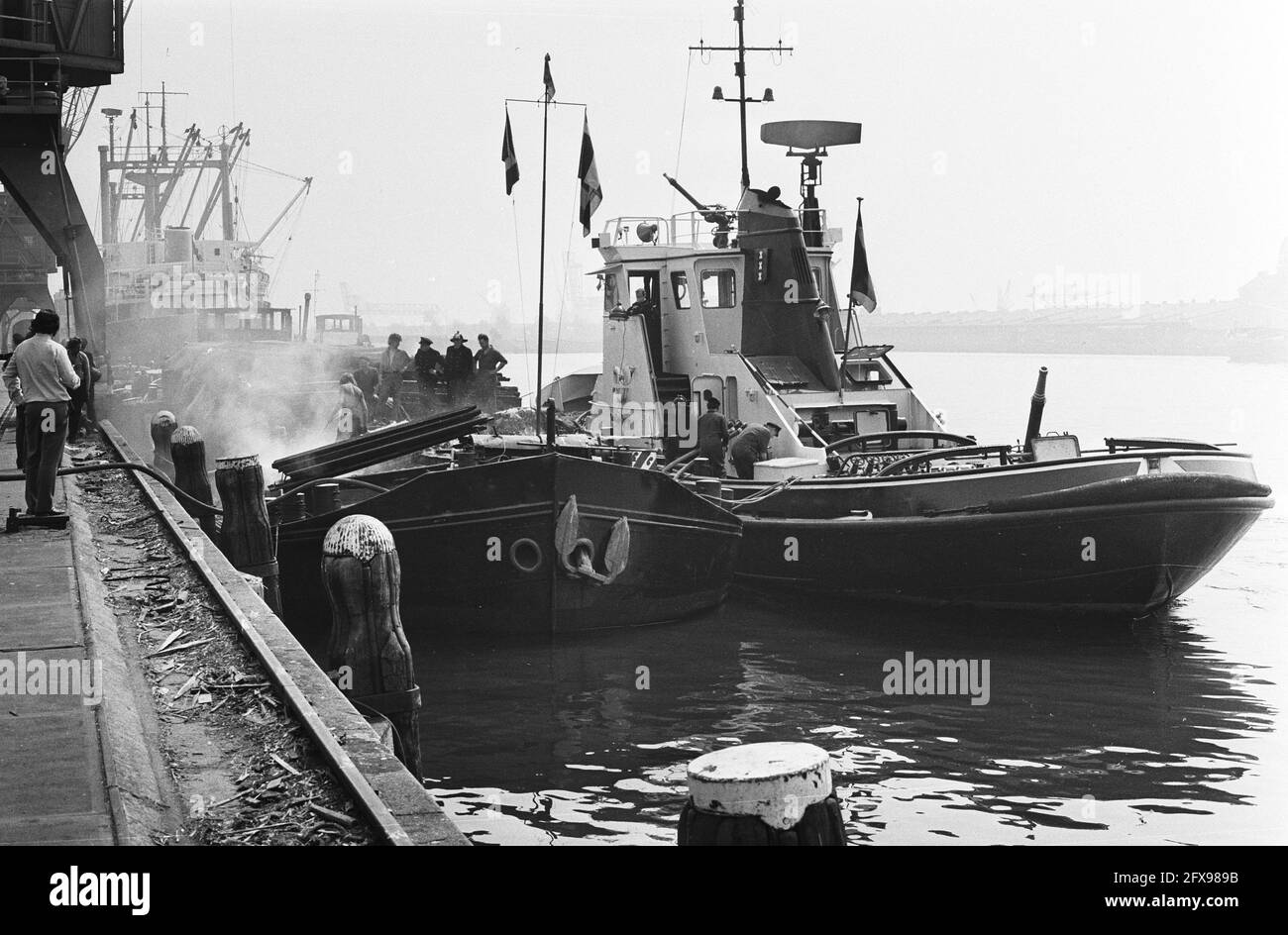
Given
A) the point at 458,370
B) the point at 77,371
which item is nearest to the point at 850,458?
the point at 77,371

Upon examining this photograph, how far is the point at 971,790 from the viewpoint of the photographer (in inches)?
423

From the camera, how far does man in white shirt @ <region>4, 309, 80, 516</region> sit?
36.6 feet

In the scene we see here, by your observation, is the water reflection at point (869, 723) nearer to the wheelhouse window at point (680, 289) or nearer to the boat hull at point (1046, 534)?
the boat hull at point (1046, 534)

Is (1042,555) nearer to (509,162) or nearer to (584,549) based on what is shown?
(584,549)

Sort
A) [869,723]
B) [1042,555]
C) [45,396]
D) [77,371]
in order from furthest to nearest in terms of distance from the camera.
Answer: [77,371] → [1042,555] → [869,723] → [45,396]

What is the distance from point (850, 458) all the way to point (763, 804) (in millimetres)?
14411

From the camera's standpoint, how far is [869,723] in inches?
498

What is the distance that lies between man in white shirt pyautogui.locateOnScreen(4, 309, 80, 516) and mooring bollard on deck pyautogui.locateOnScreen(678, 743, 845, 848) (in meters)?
8.43

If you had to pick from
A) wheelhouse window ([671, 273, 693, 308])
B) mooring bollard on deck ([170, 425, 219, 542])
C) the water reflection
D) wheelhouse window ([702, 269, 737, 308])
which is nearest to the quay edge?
the water reflection

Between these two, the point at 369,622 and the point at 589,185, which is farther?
the point at 589,185

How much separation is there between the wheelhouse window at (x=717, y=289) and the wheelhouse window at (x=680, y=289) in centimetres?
34

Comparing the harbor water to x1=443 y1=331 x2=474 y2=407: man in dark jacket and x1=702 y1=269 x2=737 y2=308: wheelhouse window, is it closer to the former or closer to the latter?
x1=702 y1=269 x2=737 y2=308: wheelhouse window
